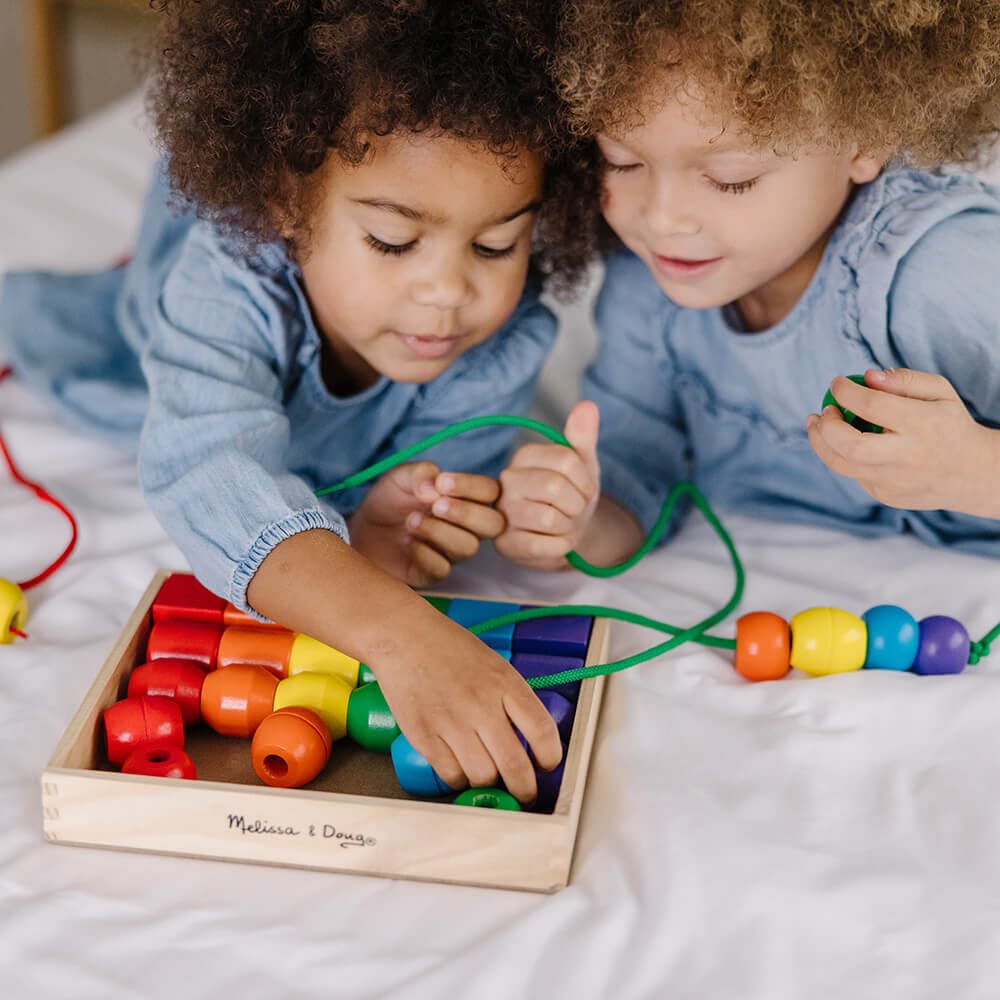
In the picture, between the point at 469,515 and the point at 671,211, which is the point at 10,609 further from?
the point at 671,211

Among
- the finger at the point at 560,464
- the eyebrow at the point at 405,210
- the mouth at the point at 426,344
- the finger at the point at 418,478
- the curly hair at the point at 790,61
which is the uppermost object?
the curly hair at the point at 790,61

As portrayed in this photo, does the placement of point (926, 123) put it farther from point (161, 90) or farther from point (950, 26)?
point (161, 90)

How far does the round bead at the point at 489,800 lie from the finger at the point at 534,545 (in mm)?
274

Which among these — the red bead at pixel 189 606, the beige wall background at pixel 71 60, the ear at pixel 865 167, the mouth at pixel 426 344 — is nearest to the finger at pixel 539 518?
the mouth at pixel 426 344

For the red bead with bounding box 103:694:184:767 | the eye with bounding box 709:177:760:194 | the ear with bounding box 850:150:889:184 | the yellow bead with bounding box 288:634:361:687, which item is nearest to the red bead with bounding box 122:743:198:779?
the red bead with bounding box 103:694:184:767

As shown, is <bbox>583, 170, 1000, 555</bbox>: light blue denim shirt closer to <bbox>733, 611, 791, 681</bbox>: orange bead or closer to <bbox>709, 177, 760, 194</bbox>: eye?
<bbox>709, 177, 760, 194</bbox>: eye

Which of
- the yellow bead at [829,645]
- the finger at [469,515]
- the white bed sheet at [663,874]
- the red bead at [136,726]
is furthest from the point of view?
the finger at [469,515]

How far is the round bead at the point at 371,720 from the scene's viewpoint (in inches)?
30.3

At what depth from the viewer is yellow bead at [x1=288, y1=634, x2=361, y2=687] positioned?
83 centimetres

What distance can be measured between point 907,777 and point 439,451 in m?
0.51

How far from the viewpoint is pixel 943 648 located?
2.77ft

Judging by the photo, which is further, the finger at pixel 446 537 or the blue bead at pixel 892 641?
the finger at pixel 446 537

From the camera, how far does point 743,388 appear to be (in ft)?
3.69

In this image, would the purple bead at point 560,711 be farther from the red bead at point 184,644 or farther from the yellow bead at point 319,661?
the red bead at point 184,644
